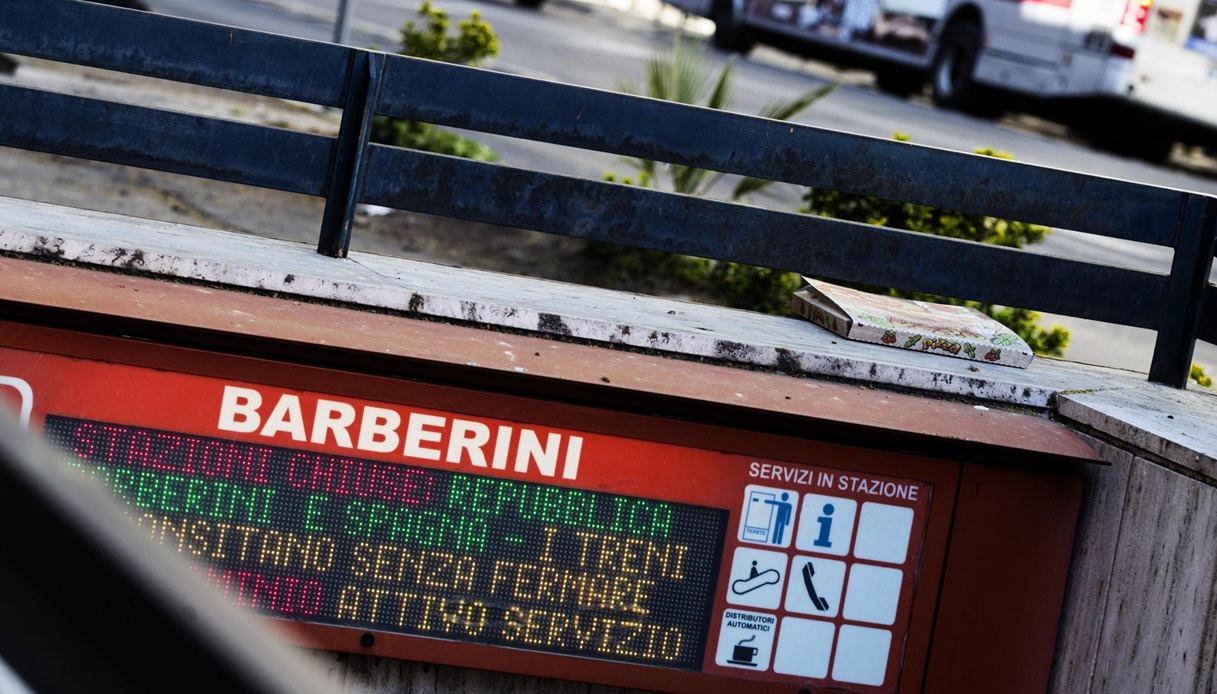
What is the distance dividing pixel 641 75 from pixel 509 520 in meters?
13.5

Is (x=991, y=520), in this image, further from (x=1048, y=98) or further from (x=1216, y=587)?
(x=1048, y=98)

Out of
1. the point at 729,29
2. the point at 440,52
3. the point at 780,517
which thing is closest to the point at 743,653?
the point at 780,517

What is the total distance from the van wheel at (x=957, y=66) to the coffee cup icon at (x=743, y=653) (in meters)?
16.0

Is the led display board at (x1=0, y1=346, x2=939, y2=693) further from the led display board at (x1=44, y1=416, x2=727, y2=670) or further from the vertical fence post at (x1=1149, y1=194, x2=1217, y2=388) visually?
the vertical fence post at (x1=1149, y1=194, x2=1217, y2=388)

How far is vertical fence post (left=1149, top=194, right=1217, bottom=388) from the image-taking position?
4.41 meters

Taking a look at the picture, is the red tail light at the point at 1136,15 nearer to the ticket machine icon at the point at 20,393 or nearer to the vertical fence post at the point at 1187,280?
Result: the vertical fence post at the point at 1187,280

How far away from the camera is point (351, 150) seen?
160 inches

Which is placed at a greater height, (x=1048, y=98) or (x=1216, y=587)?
(x=1048, y=98)

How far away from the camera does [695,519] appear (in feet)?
11.9

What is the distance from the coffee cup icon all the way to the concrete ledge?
736mm

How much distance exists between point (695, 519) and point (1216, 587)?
47.4 inches

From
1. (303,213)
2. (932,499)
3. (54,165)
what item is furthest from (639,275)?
(932,499)

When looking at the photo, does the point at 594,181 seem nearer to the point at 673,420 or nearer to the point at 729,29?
the point at 673,420

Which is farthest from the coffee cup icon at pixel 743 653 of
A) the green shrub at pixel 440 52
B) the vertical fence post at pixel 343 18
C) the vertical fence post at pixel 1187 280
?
the vertical fence post at pixel 343 18
